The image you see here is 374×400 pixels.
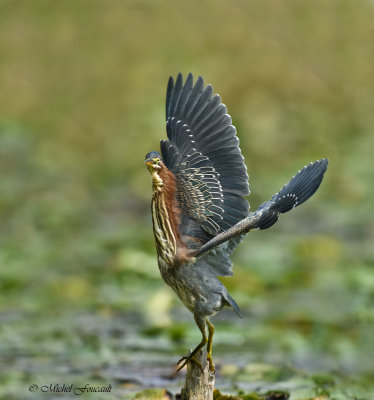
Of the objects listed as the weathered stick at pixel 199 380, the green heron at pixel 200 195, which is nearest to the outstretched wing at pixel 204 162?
the green heron at pixel 200 195

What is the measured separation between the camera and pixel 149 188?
1369 cm

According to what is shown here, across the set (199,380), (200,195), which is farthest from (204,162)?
(199,380)

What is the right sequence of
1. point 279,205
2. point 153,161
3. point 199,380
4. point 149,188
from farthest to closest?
point 149,188 < point 199,380 < point 153,161 < point 279,205

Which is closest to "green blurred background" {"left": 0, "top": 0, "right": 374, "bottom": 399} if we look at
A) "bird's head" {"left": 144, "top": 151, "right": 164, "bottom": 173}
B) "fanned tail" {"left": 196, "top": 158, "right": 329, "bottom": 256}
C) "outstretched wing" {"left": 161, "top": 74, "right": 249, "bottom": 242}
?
"outstretched wing" {"left": 161, "top": 74, "right": 249, "bottom": 242}

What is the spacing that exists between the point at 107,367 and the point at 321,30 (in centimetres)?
1438

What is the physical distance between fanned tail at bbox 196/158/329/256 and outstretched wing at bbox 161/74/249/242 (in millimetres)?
343

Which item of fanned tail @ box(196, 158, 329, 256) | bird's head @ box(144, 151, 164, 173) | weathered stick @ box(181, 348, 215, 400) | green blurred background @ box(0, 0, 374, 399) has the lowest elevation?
weathered stick @ box(181, 348, 215, 400)

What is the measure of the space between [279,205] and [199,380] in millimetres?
1148

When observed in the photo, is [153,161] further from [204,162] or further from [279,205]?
[279,205]

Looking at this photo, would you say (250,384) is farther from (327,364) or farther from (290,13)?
(290,13)

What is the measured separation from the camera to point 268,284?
9.34 metres

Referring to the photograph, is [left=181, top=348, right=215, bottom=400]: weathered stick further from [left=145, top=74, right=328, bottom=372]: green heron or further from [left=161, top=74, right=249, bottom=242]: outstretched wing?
[left=161, top=74, right=249, bottom=242]: outstretched wing

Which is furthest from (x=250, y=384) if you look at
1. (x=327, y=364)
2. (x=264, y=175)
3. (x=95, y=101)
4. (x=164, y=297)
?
(x=95, y=101)

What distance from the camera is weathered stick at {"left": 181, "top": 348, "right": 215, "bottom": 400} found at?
5.12 m
